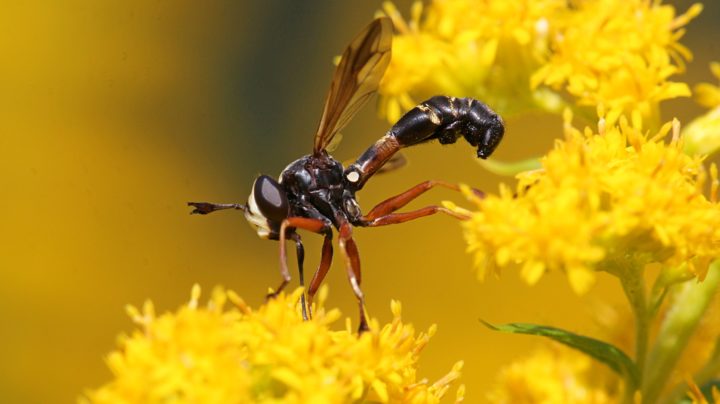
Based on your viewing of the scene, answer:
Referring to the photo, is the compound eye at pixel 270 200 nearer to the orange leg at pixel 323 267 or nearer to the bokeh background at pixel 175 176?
the orange leg at pixel 323 267

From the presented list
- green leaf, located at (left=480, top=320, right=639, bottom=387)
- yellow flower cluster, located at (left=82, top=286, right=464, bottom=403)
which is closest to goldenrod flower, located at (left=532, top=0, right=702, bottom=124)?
green leaf, located at (left=480, top=320, right=639, bottom=387)

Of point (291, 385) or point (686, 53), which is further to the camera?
point (686, 53)

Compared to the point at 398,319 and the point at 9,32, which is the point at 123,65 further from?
the point at 398,319

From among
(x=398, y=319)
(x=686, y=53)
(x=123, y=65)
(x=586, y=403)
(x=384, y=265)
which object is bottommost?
(x=586, y=403)

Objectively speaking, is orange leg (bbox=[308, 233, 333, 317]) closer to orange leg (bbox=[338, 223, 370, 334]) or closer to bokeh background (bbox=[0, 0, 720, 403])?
orange leg (bbox=[338, 223, 370, 334])

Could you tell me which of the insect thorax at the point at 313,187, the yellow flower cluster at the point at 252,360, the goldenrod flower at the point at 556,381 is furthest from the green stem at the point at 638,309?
the insect thorax at the point at 313,187

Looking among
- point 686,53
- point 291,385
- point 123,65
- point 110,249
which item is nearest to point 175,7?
point 123,65

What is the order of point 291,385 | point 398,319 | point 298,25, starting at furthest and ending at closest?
point 298,25 → point 398,319 → point 291,385
